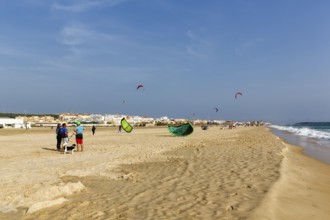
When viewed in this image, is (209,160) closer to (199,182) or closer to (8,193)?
(199,182)

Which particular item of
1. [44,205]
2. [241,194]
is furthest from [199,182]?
[44,205]

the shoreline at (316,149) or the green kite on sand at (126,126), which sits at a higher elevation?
the green kite on sand at (126,126)

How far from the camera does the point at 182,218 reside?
552 cm

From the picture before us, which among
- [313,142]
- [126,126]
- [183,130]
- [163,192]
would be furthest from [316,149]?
[126,126]

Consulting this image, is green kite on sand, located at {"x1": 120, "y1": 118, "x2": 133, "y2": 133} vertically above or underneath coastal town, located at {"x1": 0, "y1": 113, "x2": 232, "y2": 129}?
underneath

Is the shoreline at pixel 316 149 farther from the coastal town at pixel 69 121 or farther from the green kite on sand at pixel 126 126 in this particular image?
the coastal town at pixel 69 121

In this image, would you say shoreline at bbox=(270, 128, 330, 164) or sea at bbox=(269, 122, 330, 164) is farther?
sea at bbox=(269, 122, 330, 164)

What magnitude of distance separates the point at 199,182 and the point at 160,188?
113cm

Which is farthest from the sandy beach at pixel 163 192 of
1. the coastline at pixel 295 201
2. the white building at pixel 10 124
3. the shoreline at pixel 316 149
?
the white building at pixel 10 124

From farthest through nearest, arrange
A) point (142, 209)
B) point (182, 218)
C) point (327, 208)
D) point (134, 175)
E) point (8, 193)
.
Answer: point (134, 175), point (8, 193), point (327, 208), point (142, 209), point (182, 218)

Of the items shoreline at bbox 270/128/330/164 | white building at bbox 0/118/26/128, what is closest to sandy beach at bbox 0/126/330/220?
shoreline at bbox 270/128/330/164

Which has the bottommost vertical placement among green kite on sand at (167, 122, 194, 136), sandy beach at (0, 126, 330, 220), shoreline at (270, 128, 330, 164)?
shoreline at (270, 128, 330, 164)

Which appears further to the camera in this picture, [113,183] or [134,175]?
[134,175]

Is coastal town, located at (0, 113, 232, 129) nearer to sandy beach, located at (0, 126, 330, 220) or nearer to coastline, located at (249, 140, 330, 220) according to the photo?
sandy beach, located at (0, 126, 330, 220)
